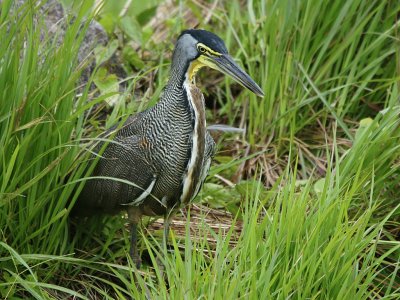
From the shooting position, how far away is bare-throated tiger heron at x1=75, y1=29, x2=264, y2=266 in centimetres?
367

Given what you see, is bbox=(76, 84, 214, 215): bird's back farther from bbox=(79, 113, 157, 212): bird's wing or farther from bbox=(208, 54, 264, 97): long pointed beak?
bbox=(208, 54, 264, 97): long pointed beak

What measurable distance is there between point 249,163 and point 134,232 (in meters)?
0.90

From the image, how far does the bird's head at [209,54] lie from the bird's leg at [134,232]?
0.62 meters

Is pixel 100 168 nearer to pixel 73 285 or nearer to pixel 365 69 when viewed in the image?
pixel 73 285

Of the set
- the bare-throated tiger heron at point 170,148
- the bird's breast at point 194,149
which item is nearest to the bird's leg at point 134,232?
the bare-throated tiger heron at point 170,148

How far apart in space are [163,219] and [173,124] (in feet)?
2.12

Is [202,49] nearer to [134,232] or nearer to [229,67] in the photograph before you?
[229,67]

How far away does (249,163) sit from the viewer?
14.8 feet

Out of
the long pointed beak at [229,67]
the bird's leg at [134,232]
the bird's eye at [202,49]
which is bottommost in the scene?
the bird's leg at [134,232]

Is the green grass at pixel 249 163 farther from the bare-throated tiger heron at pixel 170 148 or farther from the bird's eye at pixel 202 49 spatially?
the bird's eye at pixel 202 49

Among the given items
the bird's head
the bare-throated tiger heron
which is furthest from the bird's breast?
the bird's head

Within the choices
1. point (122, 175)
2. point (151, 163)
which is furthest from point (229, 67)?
point (122, 175)

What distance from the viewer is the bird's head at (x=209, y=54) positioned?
12.0 feet

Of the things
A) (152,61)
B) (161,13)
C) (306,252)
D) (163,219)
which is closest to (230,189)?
(163,219)
